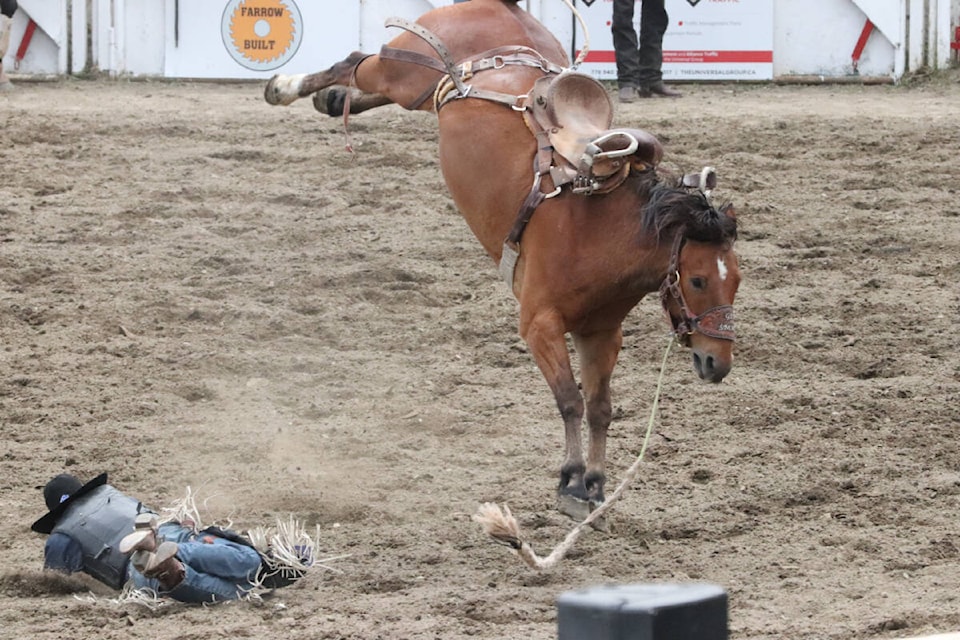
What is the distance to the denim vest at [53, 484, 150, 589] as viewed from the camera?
5254mm

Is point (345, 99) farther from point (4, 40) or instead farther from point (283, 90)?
point (4, 40)

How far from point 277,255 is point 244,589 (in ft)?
13.6

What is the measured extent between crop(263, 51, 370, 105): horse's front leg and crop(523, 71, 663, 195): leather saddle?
1444 millimetres

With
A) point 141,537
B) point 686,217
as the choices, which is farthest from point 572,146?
point 141,537

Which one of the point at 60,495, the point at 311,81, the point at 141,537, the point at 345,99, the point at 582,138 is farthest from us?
the point at 311,81

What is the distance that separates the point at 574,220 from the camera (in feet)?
19.5

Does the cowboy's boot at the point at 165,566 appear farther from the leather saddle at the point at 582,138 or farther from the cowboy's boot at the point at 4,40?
the cowboy's boot at the point at 4,40

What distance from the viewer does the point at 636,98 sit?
11836mm

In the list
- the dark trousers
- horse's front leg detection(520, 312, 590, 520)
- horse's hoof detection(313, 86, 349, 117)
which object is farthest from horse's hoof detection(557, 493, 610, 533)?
the dark trousers

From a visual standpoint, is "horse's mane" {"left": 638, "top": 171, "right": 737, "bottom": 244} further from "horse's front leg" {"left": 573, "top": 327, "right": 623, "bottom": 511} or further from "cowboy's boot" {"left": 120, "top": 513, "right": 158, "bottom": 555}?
"cowboy's boot" {"left": 120, "top": 513, "right": 158, "bottom": 555}

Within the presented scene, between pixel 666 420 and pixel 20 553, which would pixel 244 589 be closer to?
pixel 20 553

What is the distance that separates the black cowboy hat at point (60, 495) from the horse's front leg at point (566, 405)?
182cm

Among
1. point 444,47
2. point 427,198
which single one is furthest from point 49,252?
point 444,47

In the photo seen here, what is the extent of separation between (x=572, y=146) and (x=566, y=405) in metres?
1.07
